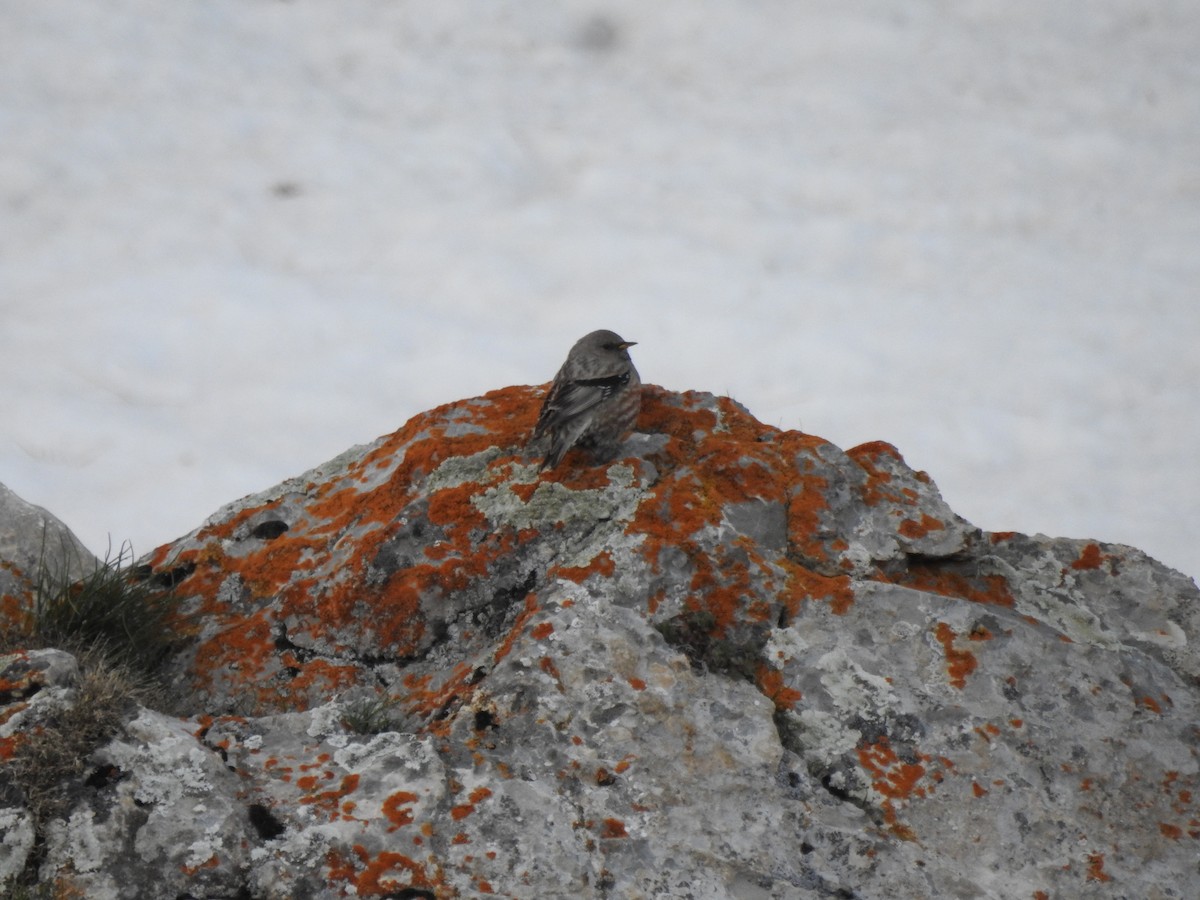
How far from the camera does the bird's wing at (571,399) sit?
742 centimetres

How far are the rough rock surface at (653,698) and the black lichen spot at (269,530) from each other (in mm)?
49

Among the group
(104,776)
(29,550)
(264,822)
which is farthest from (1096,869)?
(29,550)

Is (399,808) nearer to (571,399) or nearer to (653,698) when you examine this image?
(653,698)

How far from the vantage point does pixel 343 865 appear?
4.43 meters

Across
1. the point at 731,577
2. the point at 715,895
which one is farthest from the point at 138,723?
the point at 731,577

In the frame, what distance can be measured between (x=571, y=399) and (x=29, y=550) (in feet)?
12.3

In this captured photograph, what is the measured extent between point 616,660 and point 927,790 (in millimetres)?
1749

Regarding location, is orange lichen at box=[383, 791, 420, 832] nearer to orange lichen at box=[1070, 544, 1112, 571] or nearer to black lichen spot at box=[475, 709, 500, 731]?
black lichen spot at box=[475, 709, 500, 731]

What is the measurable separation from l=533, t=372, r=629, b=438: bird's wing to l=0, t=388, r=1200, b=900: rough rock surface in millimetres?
360

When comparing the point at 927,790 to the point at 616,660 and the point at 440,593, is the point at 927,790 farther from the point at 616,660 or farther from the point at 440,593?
the point at 440,593

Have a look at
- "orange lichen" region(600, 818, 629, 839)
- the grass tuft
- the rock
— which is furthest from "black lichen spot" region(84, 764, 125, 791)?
"orange lichen" region(600, 818, 629, 839)

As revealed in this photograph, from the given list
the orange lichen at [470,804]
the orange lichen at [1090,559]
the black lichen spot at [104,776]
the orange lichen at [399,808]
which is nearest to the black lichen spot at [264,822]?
the orange lichen at [399,808]

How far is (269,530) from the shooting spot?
7.76 meters

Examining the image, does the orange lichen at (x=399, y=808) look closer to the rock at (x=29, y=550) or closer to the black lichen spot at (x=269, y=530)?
the rock at (x=29, y=550)
